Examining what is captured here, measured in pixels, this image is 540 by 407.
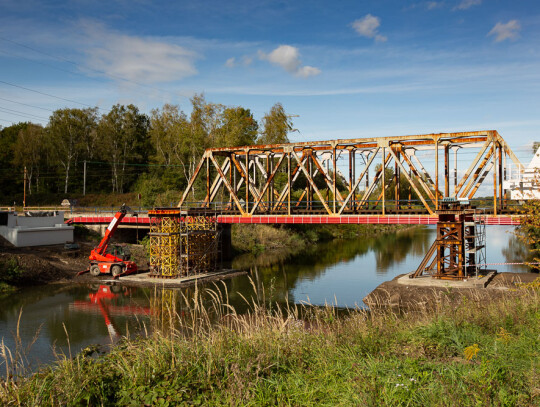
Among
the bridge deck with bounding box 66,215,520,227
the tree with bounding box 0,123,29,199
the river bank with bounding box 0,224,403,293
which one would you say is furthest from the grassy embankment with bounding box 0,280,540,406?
the tree with bounding box 0,123,29,199

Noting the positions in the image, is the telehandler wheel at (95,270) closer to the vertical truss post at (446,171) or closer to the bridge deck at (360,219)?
the bridge deck at (360,219)

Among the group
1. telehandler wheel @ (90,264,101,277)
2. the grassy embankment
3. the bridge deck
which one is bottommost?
telehandler wheel @ (90,264,101,277)

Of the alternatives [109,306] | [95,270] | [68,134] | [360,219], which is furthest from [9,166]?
[360,219]

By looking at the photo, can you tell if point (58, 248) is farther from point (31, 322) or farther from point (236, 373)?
point (236, 373)

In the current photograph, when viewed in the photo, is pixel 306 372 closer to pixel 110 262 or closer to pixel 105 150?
pixel 110 262

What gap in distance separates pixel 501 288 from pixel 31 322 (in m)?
20.0

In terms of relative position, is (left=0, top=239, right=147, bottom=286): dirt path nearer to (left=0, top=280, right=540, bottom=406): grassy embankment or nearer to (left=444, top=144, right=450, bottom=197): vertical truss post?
(left=444, top=144, right=450, bottom=197): vertical truss post

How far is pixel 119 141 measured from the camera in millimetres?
71938

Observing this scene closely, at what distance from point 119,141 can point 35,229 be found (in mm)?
38354

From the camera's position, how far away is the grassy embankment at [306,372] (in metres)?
6.35

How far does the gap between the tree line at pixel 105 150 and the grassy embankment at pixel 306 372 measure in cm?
5251

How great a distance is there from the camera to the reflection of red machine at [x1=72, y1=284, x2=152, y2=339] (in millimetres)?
20830

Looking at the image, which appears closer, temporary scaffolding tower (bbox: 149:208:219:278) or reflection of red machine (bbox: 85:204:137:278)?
temporary scaffolding tower (bbox: 149:208:219:278)

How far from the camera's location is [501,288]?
21031 millimetres
